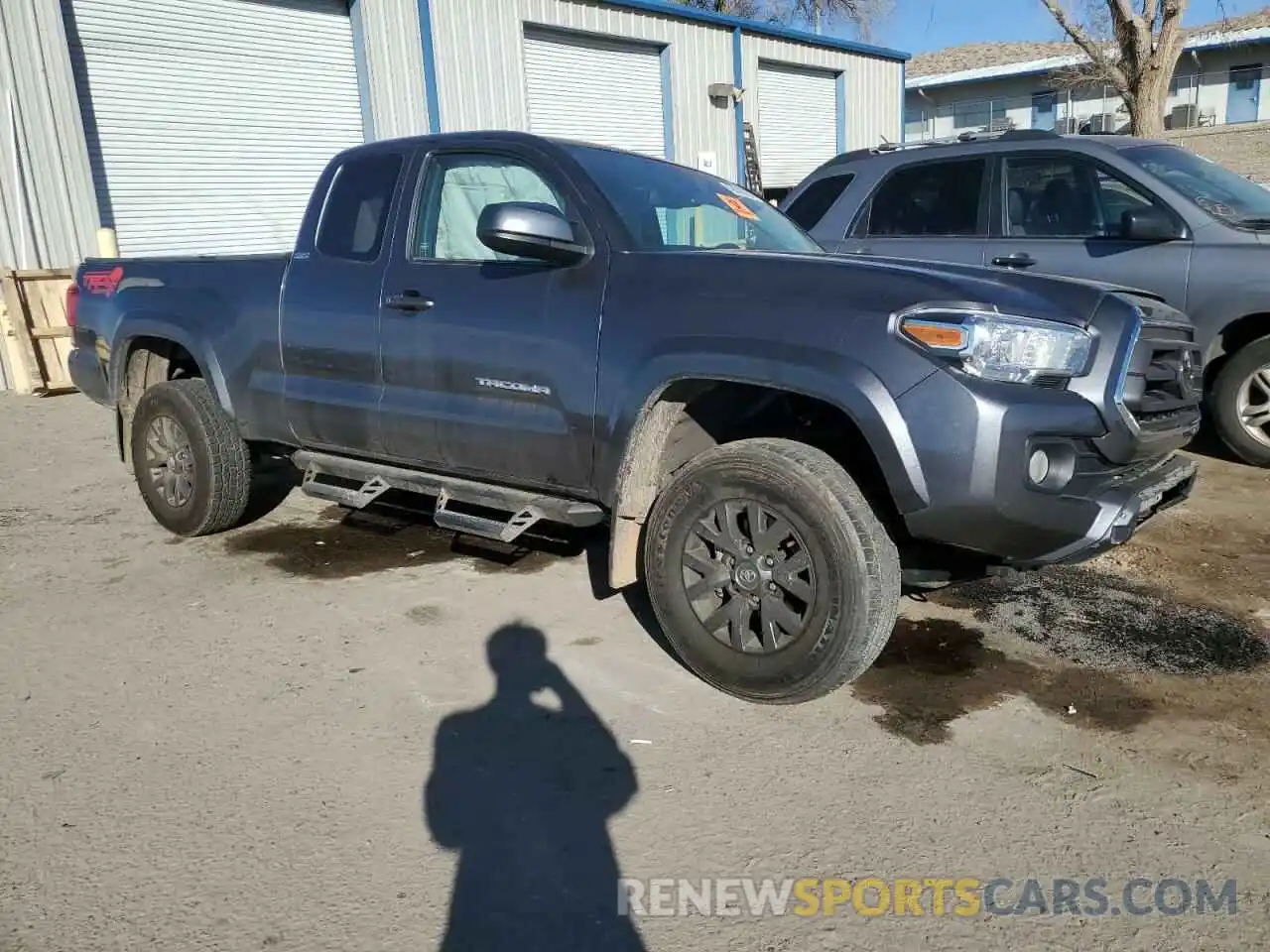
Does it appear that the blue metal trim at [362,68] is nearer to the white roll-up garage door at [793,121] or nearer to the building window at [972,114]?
the white roll-up garage door at [793,121]

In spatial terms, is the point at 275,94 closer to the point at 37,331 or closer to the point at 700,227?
the point at 37,331

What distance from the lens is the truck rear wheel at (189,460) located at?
511 cm

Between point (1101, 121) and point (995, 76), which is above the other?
point (995, 76)

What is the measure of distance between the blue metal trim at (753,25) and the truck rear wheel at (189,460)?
42.0ft

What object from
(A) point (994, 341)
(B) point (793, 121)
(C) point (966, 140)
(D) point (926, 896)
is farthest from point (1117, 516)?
(B) point (793, 121)

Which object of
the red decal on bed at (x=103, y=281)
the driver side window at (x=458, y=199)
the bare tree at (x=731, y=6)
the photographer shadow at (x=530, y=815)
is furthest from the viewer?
the bare tree at (x=731, y=6)

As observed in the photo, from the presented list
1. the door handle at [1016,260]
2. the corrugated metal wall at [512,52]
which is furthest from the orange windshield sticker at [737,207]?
the corrugated metal wall at [512,52]

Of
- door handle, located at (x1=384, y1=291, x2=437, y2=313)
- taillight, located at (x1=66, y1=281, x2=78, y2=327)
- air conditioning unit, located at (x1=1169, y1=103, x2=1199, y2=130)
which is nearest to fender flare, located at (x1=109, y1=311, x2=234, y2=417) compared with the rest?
taillight, located at (x1=66, y1=281, x2=78, y2=327)

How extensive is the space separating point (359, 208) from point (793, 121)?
17.6 meters

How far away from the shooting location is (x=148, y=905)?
8.00 ft

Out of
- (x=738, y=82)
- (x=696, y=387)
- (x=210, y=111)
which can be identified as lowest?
(x=696, y=387)

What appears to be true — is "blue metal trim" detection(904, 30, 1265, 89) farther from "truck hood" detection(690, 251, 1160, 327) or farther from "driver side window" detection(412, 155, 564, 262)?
"truck hood" detection(690, 251, 1160, 327)

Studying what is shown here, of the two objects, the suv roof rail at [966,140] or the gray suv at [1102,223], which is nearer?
the gray suv at [1102,223]

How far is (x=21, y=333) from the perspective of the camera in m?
10.2
